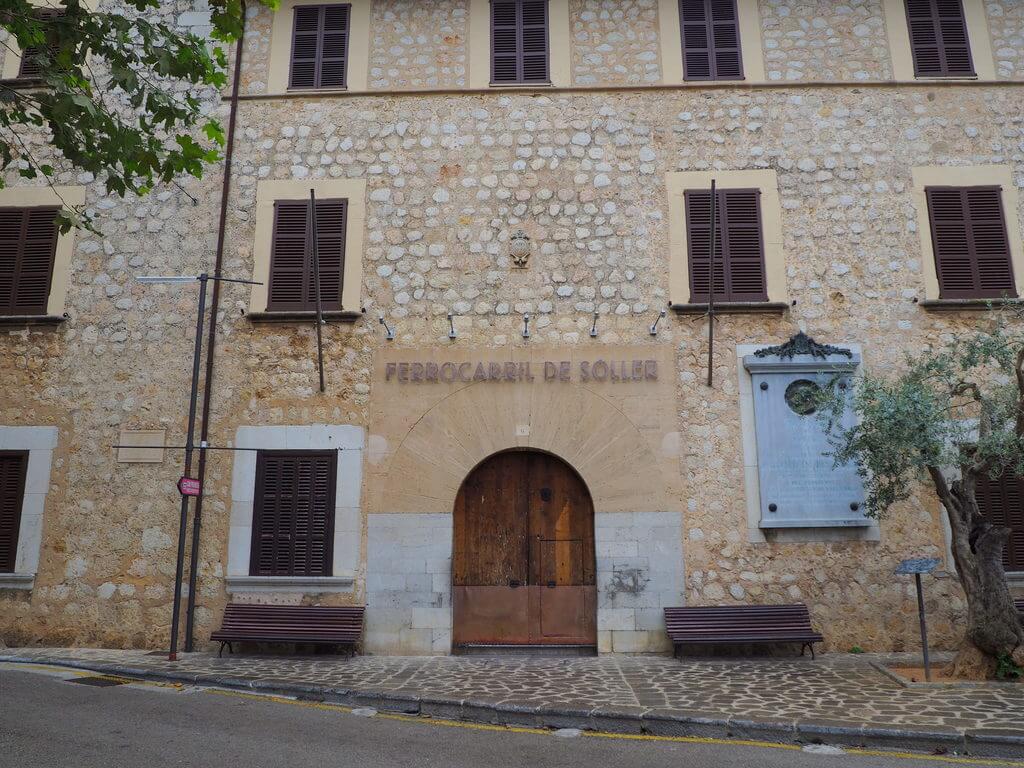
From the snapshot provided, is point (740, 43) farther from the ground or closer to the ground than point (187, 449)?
farther from the ground

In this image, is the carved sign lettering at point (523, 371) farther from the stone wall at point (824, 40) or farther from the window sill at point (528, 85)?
the stone wall at point (824, 40)

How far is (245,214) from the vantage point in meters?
11.2

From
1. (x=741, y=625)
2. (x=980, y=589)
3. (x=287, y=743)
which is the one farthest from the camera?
(x=741, y=625)

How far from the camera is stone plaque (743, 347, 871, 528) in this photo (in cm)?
988

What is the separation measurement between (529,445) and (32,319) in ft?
22.9

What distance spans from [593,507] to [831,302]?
13.6 feet

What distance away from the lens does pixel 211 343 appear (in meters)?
10.7

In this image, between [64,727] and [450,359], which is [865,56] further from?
[64,727]

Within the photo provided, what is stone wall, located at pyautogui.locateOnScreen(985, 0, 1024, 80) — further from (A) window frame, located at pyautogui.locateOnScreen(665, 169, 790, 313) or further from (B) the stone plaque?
(B) the stone plaque

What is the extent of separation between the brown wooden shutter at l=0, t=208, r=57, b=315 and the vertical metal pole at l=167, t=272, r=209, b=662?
2.32 metres

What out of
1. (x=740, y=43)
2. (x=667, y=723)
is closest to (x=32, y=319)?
(x=667, y=723)

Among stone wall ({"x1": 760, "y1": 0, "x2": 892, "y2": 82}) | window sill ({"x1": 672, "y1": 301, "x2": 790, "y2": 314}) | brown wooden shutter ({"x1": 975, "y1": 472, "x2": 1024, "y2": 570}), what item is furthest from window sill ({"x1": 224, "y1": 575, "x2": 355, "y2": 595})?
stone wall ({"x1": 760, "y1": 0, "x2": 892, "y2": 82})

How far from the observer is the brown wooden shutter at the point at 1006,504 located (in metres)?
9.83

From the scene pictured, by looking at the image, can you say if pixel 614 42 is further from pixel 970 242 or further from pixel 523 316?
pixel 970 242
